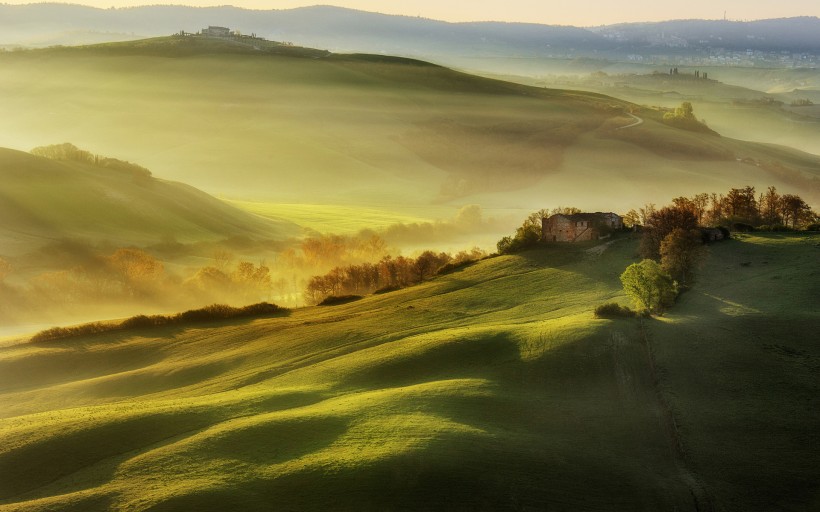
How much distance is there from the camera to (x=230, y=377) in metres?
86.4

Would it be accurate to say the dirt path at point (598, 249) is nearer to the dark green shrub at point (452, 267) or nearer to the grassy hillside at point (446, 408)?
the grassy hillside at point (446, 408)

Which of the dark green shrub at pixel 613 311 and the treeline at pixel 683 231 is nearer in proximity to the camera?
the dark green shrub at pixel 613 311

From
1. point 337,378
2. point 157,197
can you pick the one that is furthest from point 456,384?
point 157,197

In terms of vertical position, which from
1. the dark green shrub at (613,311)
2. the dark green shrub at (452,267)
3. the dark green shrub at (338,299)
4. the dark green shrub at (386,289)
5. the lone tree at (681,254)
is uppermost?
the lone tree at (681,254)

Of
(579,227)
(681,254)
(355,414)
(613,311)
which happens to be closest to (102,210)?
(579,227)

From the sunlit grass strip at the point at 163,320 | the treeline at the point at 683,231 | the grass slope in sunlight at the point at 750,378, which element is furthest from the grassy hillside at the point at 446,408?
the treeline at the point at 683,231

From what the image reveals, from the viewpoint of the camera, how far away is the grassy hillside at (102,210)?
161750mm

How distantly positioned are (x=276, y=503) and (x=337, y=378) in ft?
90.2

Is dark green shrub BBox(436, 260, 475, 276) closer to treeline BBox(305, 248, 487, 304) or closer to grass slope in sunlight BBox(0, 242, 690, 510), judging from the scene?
treeline BBox(305, 248, 487, 304)

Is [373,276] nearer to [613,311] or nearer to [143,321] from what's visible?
[143,321]

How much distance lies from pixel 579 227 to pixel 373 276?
1355 inches

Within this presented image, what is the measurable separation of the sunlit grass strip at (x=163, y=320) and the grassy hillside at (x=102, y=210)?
5312 cm

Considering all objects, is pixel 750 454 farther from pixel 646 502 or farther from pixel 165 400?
pixel 165 400

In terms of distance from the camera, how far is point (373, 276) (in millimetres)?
131500
